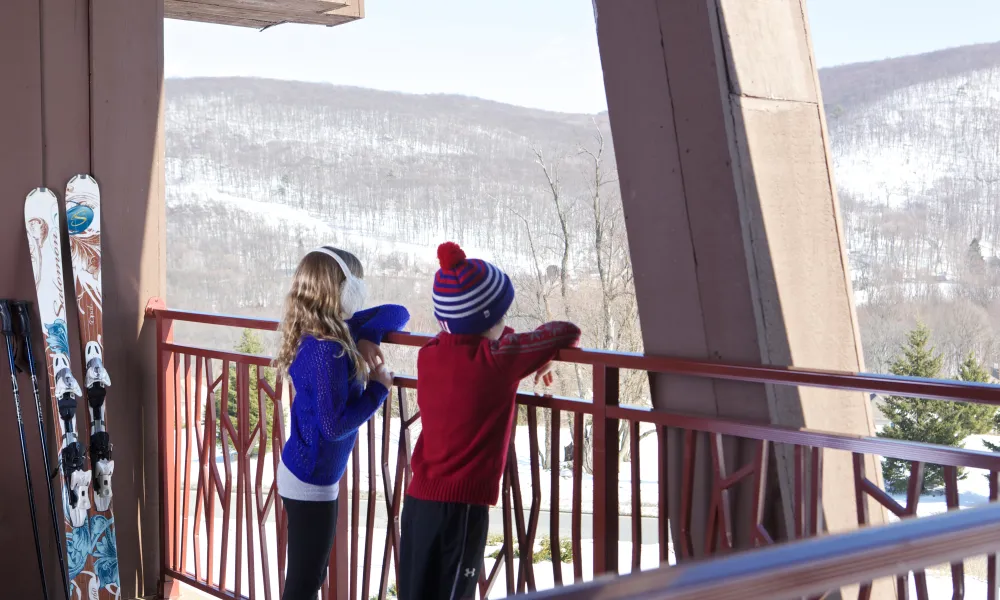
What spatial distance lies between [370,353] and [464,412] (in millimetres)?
479

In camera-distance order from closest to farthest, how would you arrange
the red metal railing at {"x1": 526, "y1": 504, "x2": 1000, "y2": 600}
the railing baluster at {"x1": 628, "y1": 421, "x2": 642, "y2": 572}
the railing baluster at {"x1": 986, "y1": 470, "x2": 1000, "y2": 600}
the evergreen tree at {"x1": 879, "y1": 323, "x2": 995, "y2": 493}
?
the red metal railing at {"x1": 526, "y1": 504, "x2": 1000, "y2": 600} < the railing baluster at {"x1": 986, "y1": 470, "x2": 1000, "y2": 600} < the railing baluster at {"x1": 628, "y1": 421, "x2": 642, "y2": 572} < the evergreen tree at {"x1": 879, "y1": 323, "x2": 995, "y2": 493}

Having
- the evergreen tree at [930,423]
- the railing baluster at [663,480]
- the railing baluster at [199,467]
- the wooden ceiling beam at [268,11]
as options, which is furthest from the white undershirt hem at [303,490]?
the evergreen tree at [930,423]

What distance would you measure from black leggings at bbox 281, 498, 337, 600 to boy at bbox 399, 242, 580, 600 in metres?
0.36

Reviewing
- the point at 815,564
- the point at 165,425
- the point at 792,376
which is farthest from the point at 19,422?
the point at 815,564

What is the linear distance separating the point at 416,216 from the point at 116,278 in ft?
100

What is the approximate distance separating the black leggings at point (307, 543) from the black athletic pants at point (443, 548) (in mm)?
358

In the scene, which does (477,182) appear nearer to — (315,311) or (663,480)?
(315,311)

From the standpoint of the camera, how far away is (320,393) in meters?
2.22

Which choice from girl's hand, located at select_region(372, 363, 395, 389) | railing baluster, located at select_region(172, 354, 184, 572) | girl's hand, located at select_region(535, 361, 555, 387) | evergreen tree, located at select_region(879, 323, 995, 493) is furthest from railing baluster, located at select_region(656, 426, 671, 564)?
evergreen tree, located at select_region(879, 323, 995, 493)

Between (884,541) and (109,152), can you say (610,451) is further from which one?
(109,152)

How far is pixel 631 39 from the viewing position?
→ 2.25m

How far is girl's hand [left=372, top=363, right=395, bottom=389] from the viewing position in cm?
235

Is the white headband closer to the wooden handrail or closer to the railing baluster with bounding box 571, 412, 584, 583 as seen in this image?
the wooden handrail

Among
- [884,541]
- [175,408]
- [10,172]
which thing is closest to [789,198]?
[884,541]
